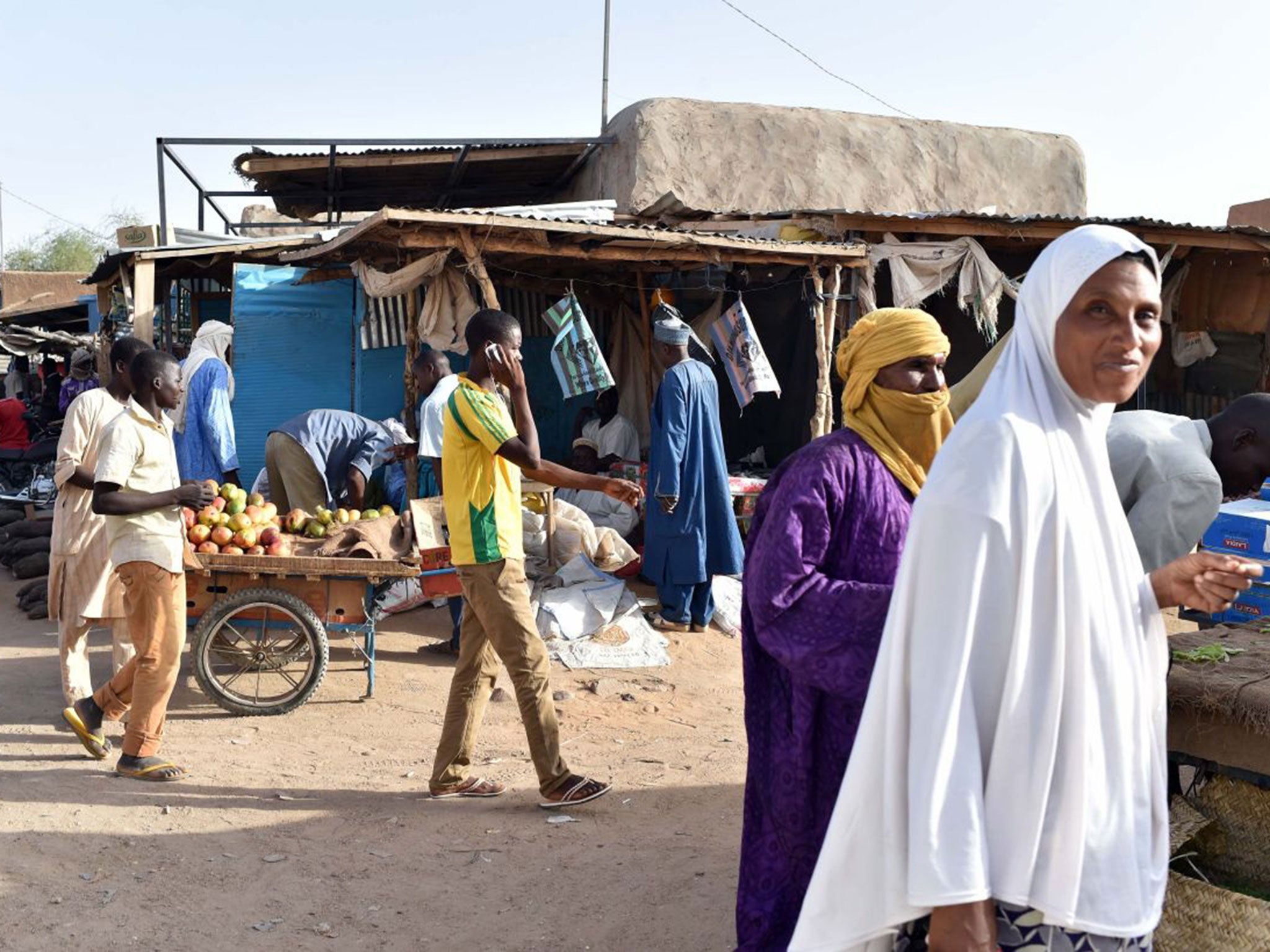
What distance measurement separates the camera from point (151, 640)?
5.11m

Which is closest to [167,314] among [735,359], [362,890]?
[735,359]

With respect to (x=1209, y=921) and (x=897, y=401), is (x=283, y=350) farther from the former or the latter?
(x=1209, y=921)

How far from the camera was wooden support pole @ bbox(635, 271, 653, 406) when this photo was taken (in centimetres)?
1134

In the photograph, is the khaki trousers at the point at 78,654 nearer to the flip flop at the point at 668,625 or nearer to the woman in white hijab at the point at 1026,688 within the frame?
the flip flop at the point at 668,625

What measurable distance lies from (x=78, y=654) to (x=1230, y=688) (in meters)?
5.37

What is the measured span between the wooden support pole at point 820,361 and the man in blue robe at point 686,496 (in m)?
1.75

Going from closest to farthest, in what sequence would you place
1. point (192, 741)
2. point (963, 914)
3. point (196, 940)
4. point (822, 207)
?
point (963, 914) < point (196, 940) < point (192, 741) < point (822, 207)

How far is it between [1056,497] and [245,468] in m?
9.62

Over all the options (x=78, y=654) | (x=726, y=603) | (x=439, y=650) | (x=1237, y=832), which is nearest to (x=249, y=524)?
→ (x=78, y=654)

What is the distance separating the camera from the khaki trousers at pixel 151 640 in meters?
5.11

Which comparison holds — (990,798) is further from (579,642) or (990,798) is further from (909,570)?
(579,642)

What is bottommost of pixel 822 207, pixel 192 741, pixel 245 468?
pixel 192 741

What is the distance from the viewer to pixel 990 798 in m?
1.84

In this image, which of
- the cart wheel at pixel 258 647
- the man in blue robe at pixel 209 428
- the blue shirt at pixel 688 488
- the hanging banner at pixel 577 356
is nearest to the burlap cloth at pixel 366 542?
the cart wheel at pixel 258 647
